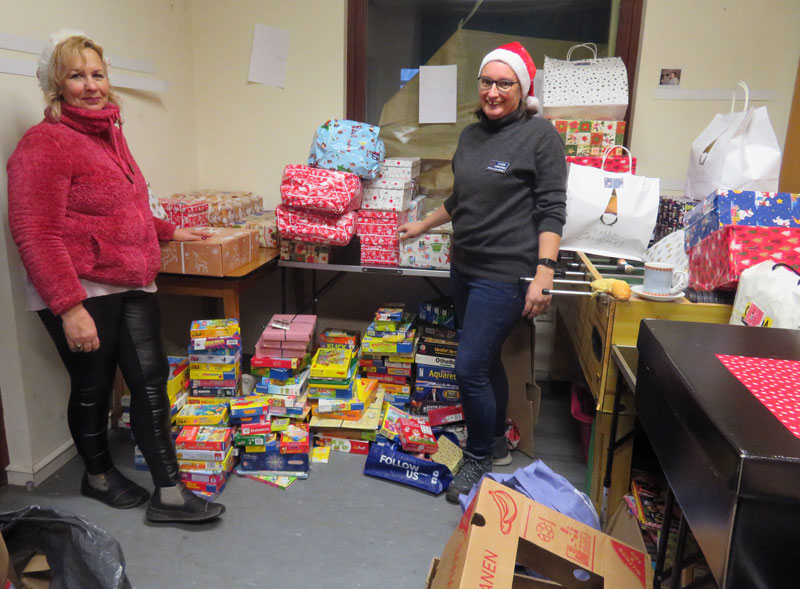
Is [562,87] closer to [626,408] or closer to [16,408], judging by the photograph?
→ [626,408]

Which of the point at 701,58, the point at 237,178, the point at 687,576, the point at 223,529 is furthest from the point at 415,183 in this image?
the point at 687,576

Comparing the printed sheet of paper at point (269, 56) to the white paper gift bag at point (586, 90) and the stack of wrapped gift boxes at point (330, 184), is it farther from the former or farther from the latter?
the white paper gift bag at point (586, 90)

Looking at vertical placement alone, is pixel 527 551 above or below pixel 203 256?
below

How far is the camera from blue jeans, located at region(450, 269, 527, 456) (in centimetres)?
200

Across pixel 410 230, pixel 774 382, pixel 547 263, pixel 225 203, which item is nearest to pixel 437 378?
pixel 410 230

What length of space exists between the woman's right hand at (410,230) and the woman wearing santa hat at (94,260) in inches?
40.4

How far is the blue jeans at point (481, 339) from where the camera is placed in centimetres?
200

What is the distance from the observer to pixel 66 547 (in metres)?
1.48

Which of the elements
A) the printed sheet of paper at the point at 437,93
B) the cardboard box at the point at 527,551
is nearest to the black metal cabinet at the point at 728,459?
the cardboard box at the point at 527,551

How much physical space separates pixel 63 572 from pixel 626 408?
161cm

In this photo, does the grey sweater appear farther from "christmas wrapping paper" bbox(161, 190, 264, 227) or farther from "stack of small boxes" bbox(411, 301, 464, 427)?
"christmas wrapping paper" bbox(161, 190, 264, 227)

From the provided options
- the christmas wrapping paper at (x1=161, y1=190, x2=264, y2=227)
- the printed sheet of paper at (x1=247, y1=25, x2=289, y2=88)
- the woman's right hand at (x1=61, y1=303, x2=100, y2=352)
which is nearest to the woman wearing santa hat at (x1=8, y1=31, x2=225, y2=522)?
the woman's right hand at (x1=61, y1=303, x2=100, y2=352)

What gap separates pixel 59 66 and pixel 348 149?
113 cm

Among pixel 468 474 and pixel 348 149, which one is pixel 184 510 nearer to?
pixel 468 474
